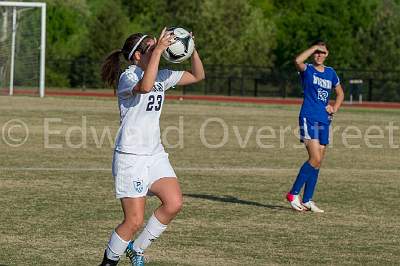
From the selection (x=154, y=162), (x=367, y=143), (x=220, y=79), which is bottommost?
(x=220, y=79)

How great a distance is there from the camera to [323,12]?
82750 millimetres

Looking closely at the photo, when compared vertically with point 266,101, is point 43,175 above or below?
above

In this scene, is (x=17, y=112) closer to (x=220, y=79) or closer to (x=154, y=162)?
(x=154, y=162)

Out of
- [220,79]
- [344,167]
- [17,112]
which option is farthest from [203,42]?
[344,167]

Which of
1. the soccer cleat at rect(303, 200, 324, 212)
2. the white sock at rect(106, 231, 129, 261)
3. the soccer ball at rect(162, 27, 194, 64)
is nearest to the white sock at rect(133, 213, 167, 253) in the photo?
the white sock at rect(106, 231, 129, 261)

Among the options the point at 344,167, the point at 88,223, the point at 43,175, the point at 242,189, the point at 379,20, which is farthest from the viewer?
the point at 379,20

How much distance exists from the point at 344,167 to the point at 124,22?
55739mm

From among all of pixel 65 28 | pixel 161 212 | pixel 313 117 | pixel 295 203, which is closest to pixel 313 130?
pixel 313 117

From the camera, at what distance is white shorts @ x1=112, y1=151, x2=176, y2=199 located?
8500 millimetres

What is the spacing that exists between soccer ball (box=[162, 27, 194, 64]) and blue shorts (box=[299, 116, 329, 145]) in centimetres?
519

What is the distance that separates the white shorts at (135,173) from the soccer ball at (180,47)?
80cm

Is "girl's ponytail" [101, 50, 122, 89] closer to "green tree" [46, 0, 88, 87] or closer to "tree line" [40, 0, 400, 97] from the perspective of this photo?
"tree line" [40, 0, 400, 97]

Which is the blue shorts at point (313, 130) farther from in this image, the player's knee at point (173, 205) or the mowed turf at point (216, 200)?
the player's knee at point (173, 205)

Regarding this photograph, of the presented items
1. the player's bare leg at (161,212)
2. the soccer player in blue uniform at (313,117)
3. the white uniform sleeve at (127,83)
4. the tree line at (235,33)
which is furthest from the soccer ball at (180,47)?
the tree line at (235,33)
